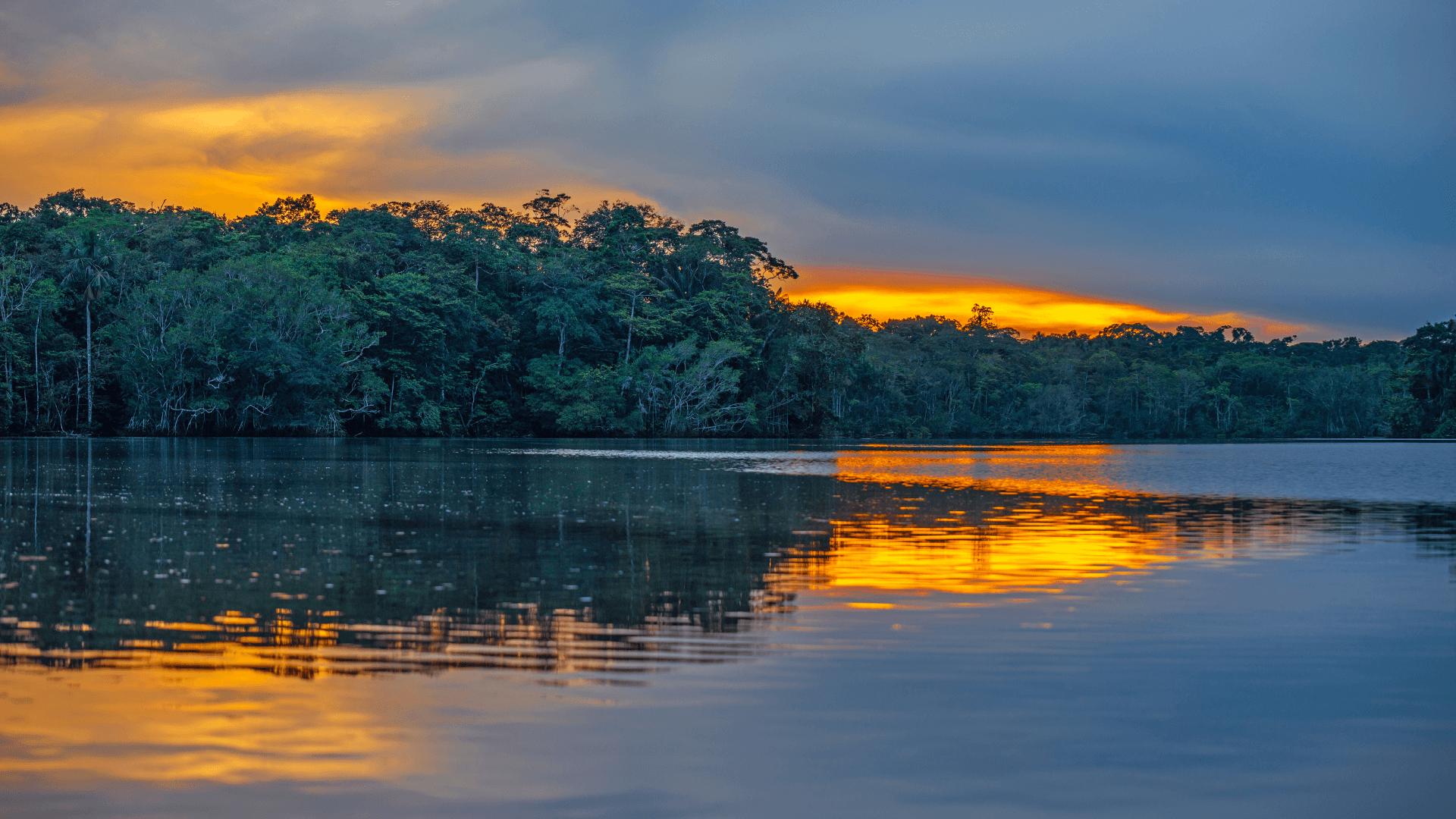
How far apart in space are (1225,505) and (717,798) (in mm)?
20587

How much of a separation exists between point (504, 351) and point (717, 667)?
3227 inches

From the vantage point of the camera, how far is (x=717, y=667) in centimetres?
795

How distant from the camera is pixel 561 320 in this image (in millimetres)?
87188

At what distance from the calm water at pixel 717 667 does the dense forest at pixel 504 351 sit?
54763 millimetres

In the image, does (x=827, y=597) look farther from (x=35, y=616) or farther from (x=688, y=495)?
(x=688, y=495)

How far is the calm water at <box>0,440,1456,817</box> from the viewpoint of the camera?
555cm

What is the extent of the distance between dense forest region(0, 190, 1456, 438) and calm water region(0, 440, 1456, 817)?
5476 cm

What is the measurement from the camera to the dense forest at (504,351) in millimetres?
68062

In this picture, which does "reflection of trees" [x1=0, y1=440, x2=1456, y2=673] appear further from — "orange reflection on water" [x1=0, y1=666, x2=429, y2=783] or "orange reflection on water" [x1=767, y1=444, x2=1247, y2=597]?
"orange reflection on water" [x1=0, y1=666, x2=429, y2=783]

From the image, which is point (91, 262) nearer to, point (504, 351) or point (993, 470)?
point (504, 351)

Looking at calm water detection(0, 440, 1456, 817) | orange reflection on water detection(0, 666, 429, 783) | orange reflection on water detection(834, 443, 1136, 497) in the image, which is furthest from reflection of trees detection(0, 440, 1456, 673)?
orange reflection on water detection(834, 443, 1136, 497)

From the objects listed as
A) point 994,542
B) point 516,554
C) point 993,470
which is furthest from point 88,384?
point 994,542

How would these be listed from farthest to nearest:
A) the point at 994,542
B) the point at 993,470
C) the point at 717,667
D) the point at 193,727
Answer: the point at 993,470 → the point at 994,542 → the point at 717,667 → the point at 193,727

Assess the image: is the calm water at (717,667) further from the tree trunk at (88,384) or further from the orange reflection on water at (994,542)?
the tree trunk at (88,384)
